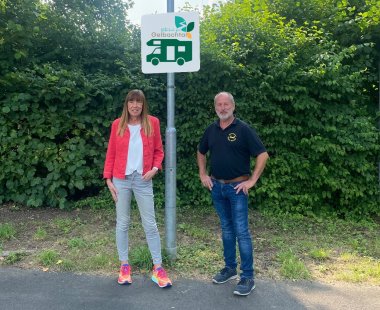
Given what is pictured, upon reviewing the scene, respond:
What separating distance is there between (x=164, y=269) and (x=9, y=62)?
162 inches

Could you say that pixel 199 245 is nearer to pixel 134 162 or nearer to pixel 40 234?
pixel 134 162

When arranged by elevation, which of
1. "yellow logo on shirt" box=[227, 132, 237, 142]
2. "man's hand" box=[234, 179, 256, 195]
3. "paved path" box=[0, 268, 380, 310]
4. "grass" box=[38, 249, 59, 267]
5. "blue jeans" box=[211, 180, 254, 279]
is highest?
"yellow logo on shirt" box=[227, 132, 237, 142]

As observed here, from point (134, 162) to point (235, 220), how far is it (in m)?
1.08

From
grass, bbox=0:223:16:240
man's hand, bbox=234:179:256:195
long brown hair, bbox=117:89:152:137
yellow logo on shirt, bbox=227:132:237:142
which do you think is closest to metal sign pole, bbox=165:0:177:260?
long brown hair, bbox=117:89:152:137

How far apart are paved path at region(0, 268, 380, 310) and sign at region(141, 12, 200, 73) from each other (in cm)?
218

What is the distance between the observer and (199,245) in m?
4.93

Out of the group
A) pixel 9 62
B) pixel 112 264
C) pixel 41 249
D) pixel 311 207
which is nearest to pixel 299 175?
pixel 311 207

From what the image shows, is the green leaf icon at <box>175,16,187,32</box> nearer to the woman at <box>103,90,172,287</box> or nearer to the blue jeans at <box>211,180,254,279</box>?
the woman at <box>103,90,172,287</box>

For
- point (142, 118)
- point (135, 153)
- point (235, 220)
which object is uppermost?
point (142, 118)

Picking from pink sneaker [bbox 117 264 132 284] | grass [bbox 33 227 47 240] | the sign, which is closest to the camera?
pink sneaker [bbox 117 264 132 284]

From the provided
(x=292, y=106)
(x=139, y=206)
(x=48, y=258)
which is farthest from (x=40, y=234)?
(x=292, y=106)

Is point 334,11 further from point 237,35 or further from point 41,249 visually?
point 41,249

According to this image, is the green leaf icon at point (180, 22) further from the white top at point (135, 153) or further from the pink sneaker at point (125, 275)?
the pink sneaker at point (125, 275)

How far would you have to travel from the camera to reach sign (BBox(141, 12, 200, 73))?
161 inches
